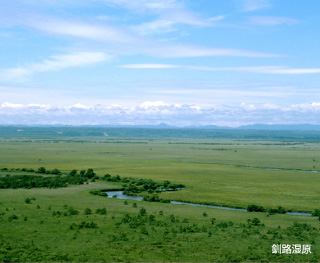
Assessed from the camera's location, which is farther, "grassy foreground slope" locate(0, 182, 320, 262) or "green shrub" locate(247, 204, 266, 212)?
"green shrub" locate(247, 204, 266, 212)

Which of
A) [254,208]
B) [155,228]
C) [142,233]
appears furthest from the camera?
[254,208]

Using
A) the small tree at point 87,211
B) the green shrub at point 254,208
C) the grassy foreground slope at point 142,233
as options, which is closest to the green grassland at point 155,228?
the grassy foreground slope at point 142,233

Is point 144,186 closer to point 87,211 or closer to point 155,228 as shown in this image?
point 87,211

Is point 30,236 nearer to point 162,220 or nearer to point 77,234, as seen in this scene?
point 77,234

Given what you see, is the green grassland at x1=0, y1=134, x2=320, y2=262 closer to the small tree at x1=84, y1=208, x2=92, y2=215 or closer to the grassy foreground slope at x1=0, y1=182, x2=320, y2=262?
the grassy foreground slope at x1=0, y1=182, x2=320, y2=262

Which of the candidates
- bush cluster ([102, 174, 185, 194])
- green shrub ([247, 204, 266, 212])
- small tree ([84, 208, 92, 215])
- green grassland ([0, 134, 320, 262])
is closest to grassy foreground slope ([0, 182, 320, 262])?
green grassland ([0, 134, 320, 262])

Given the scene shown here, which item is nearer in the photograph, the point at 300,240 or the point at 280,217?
the point at 300,240

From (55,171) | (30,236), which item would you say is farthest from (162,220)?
(55,171)

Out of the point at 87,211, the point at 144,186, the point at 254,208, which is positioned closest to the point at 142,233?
the point at 87,211
